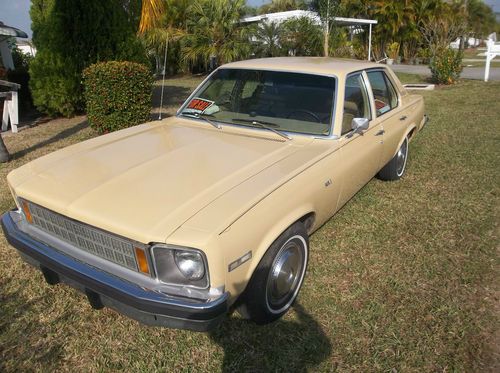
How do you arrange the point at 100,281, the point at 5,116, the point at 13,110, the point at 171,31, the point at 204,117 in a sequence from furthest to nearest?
the point at 171,31 → the point at 5,116 → the point at 13,110 → the point at 204,117 → the point at 100,281

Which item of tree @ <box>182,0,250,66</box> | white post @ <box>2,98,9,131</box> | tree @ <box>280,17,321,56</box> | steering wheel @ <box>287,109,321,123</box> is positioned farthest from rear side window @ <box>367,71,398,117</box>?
tree @ <box>280,17,321,56</box>

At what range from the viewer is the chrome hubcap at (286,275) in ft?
8.45

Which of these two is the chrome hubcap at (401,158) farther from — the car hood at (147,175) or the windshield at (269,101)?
the car hood at (147,175)

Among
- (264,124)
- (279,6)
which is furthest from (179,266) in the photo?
(279,6)

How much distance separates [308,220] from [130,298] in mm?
1359

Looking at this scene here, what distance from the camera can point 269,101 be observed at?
11.5 ft

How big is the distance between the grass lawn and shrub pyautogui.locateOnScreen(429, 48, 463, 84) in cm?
1048

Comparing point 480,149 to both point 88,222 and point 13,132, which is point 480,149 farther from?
point 13,132

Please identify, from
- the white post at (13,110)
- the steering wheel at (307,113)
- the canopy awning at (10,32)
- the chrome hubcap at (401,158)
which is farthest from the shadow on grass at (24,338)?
the canopy awning at (10,32)

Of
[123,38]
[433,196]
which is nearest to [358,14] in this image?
[123,38]

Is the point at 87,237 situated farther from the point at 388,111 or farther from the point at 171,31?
the point at 171,31

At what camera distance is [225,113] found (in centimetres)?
362

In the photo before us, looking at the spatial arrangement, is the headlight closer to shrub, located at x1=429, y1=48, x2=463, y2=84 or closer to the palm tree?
the palm tree

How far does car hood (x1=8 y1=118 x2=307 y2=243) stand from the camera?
84.0 inches
